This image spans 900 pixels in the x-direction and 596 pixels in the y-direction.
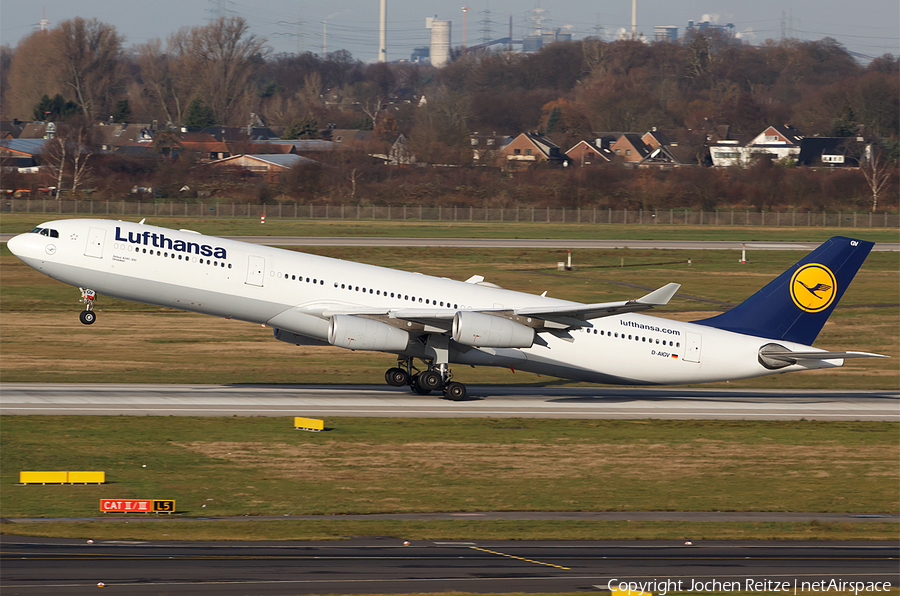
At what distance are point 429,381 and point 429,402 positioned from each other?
3.02 ft

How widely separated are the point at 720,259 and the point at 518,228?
3116cm

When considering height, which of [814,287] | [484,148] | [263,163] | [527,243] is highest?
[484,148]

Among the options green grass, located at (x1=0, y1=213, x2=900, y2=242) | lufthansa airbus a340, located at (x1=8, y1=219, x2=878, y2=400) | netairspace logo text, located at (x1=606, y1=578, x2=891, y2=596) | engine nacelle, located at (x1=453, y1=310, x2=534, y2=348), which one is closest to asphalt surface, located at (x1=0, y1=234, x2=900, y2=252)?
green grass, located at (x1=0, y1=213, x2=900, y2=242)

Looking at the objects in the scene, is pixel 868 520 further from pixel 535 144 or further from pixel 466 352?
pixel 535 144

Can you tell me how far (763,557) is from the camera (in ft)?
72.2

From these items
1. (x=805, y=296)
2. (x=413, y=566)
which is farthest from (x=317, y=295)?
(x=413, y=566)

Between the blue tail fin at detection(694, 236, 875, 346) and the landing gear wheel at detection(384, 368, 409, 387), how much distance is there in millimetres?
14131

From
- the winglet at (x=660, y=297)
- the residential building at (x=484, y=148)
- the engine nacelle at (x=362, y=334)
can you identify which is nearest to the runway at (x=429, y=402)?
the engine nacelle at (x=362, y=334)

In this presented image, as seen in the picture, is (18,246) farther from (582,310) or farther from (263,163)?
(263,163)

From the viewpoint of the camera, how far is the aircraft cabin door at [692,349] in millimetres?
42438

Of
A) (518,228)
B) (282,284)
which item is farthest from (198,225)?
(282,284)

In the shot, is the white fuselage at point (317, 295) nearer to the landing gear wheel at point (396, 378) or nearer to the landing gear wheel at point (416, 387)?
the landing gear wheel at point (416, 387)

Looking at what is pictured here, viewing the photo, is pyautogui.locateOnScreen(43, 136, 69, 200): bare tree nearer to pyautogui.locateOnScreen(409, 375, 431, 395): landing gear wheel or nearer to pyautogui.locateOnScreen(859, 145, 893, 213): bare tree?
pyautogui.locateOnScreen(409, 375, 431, 395): landing gear wheel

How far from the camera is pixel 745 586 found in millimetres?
19578
